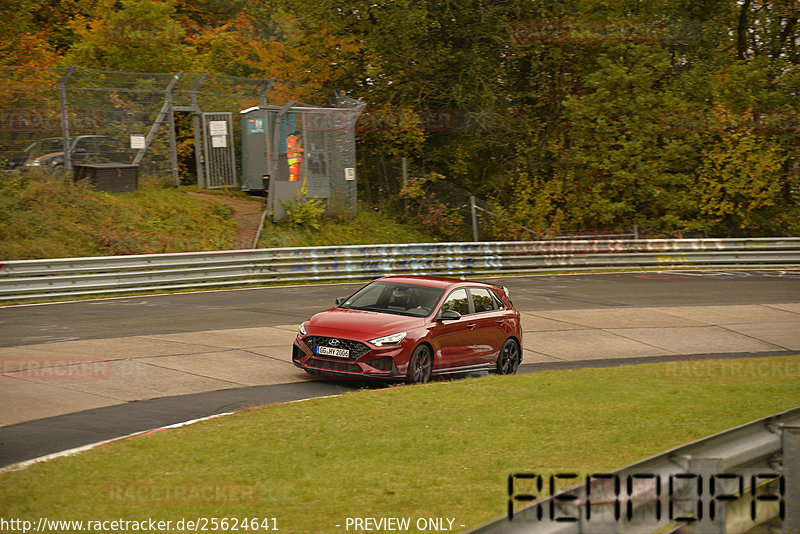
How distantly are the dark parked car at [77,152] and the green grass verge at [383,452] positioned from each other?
17.7 metres

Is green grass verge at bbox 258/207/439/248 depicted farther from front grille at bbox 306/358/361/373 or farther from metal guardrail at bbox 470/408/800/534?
metal guardrail at bbox 470/408/800/534

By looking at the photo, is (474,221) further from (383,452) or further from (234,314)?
(383,452)

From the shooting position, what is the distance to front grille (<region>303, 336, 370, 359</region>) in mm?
12109

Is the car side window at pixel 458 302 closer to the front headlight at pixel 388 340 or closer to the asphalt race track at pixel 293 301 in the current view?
the front headlight at pixel 388 340

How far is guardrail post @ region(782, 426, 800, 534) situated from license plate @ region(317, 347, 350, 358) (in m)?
8.62

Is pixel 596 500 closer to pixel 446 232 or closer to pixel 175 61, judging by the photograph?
pixel 446 232

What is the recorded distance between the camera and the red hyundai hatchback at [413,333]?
1213cm

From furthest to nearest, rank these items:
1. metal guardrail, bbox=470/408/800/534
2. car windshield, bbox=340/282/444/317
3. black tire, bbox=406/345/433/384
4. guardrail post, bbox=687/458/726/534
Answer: car windshield, bbox=340/282/444/317
black tire, bbox=406/345/433/384
guardrail post, bbox=687/458/726/534
metal guardrail, bbox=470/408/800/534

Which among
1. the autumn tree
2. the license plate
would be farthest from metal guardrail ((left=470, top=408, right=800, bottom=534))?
the autumn tree

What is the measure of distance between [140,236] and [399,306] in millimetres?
13978

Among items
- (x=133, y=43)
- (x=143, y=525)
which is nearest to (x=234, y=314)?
(x=143, y=525)

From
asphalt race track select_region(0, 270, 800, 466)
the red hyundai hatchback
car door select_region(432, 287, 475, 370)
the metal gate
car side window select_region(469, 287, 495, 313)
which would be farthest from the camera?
the metal gate

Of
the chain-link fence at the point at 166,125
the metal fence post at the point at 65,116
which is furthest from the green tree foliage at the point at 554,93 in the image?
the metal fence post at the point at 65,116

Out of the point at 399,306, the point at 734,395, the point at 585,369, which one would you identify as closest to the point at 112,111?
the point at 399,306
